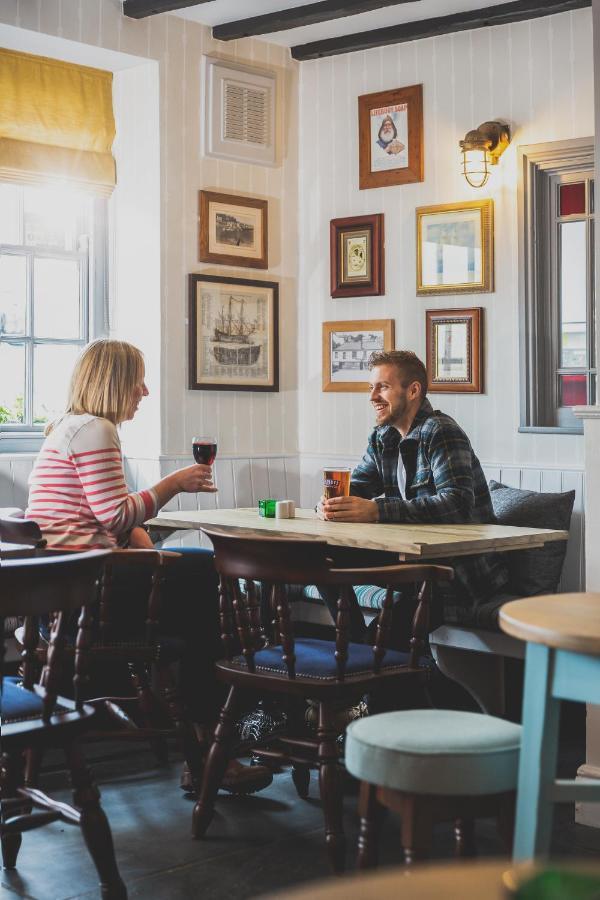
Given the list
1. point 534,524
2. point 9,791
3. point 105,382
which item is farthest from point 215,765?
point 534,524

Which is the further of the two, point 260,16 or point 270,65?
point 270,65

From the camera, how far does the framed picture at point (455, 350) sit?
17.1 feet

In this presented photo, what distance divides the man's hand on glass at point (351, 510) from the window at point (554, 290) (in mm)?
1503

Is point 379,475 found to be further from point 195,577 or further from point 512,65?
point 512,65

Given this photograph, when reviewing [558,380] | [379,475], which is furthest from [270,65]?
[379,475]

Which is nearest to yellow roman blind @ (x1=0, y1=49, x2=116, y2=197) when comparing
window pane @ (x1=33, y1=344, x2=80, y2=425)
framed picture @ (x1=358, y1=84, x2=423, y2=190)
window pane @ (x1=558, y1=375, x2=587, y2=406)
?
window pane @ (x1=33, y1=344, x2=80, y2=425)

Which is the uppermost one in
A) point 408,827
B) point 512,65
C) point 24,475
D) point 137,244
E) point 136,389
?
point 512,65

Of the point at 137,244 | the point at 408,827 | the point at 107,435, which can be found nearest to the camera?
the point at 408,827

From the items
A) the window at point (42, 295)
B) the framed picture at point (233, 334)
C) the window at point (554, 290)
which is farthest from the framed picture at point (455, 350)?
the window at point (42, 295)

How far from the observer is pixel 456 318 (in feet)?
17.4

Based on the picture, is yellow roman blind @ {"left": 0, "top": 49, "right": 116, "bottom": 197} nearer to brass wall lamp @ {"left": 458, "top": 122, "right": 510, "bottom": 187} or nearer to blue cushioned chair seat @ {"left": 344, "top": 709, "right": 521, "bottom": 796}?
brass wall lamp @ {"left": 458, "top": 122, "right": 510, "bottom": 187}

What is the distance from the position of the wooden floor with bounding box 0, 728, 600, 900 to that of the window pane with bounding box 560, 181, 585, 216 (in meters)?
2.64

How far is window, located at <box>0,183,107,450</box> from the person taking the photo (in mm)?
5375

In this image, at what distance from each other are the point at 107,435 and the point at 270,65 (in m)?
3.06
